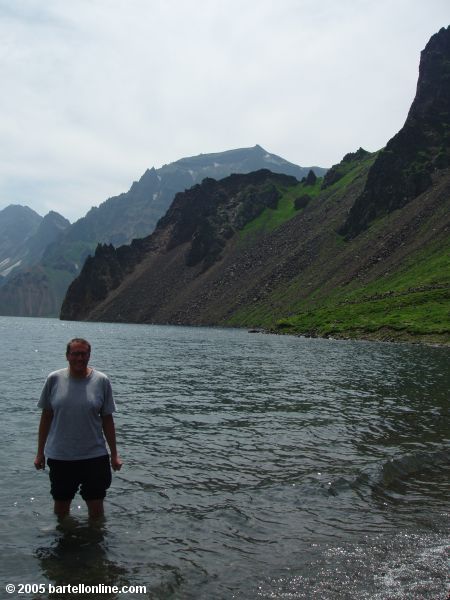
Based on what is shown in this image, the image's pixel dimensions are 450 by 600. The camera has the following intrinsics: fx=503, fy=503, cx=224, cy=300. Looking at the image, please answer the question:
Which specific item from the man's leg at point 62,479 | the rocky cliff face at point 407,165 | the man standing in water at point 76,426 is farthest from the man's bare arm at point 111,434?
the rocky cliff face at point 407,165

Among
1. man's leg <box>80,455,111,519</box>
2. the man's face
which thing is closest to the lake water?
man's leg <box>80,455,111,519</box>

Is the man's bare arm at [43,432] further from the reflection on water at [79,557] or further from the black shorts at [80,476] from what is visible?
the reflection on water at [79,557]

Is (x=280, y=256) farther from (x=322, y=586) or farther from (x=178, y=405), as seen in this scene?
(x=322, y=586)

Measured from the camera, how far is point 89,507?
11.6 metres

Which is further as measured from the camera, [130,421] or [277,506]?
[130,421]

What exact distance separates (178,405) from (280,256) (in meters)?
167

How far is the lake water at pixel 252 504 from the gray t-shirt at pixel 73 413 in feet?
6.48

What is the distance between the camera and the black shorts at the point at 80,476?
35.8ft

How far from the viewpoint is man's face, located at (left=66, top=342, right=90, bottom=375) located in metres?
10.5

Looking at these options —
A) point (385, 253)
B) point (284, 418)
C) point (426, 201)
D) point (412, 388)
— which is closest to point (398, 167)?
point (426, 201)

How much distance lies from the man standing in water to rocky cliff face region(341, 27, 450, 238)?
168175 mm

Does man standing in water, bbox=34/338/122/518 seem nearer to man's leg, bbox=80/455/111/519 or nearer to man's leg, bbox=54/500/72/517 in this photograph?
man's leg, bbox=80/455/111/519

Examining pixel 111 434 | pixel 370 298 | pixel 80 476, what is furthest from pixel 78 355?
pixel 370 298

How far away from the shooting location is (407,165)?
581 feet
